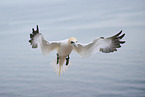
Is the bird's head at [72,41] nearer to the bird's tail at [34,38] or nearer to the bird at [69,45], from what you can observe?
the bird at [69,45]

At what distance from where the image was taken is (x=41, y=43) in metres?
7.81

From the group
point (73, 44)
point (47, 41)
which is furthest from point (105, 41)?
point (47, 41)

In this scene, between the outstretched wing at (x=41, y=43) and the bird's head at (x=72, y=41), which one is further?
the outstretched wing at (x=41, y=43)

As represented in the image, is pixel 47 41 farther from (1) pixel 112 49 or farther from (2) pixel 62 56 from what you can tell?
(1) pixel 112 49

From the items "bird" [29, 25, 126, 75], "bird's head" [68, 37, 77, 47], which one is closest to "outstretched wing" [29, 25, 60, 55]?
"bird" [29, 25, 126, 75]

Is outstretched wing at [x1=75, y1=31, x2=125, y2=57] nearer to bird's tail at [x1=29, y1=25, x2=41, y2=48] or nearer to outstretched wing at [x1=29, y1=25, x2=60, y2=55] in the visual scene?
A: outstretched wing at [x1=29, y1=25, x2=60, y2=55]

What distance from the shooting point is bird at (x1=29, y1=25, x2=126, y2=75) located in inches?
296

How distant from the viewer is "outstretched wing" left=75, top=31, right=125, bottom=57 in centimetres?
750

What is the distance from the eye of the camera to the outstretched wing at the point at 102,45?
7496mm

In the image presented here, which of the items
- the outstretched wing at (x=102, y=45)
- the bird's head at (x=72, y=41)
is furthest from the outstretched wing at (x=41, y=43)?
the outstretched wing at (x=102, y=45)

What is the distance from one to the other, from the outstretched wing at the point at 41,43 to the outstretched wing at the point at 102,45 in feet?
2.22

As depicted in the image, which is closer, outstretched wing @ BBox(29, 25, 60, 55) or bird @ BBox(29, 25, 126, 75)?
bird @ BBox(29, 25, 126, 75)

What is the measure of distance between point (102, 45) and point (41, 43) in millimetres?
1424

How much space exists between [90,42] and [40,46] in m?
1.19
